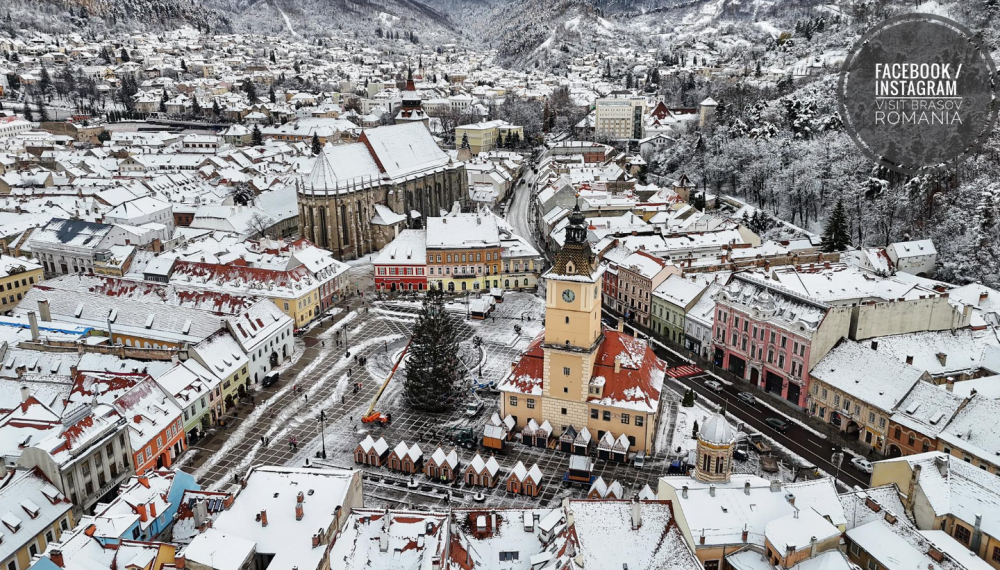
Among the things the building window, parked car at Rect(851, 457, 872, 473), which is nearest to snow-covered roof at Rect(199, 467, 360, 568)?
the building window

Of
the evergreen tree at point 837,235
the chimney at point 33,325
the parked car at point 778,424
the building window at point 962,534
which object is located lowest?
the parked car at point 778,424

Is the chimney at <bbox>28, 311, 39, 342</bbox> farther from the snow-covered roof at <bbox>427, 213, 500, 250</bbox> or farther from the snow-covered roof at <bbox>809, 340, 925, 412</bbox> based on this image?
the snow-covered roof at <bbox>809, 340, 925, 412</bbox>

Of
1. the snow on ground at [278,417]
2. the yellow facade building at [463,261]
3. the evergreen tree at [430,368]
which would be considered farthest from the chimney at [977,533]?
the yellow facade building at [463,261]

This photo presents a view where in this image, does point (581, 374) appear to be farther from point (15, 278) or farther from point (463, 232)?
point (15, 278)

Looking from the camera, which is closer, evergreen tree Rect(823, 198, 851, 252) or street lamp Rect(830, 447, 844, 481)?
street lamp Rect(830, 447, 844, 481)

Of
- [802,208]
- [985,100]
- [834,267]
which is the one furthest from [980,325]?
[985,100]

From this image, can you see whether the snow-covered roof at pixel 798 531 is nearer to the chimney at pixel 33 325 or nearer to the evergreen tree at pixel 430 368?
the evergreen tree at pixel 430 368

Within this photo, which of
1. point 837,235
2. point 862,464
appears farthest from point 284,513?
point 837,235
